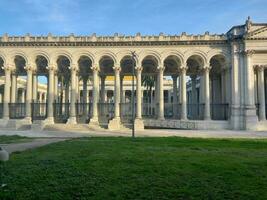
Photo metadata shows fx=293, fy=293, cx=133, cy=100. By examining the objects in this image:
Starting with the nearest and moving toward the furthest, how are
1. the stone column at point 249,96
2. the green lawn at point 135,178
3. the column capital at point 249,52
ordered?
1. the green lawn at point 135,178
2. the stone column at point 249,96
3. the column capital at point 249,52

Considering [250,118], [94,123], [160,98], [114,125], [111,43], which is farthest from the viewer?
[160,98]

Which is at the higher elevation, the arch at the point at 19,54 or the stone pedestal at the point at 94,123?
the arch at the point at 19,54

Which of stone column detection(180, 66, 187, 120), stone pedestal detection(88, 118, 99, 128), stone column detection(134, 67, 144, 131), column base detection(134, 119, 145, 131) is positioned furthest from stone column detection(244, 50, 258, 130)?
stone pedestal detection(88, 118, 99, 128)

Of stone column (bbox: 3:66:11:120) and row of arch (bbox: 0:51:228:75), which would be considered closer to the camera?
row of arch (bbox: 0:51:228:75)

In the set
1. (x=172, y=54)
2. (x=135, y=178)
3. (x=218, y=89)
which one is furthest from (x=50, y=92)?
(x=135, y=178)

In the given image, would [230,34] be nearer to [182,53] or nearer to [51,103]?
[182,53]

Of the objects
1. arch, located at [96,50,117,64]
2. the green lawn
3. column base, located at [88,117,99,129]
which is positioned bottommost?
the green lawn

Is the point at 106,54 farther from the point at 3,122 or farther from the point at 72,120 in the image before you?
the point at 3,122

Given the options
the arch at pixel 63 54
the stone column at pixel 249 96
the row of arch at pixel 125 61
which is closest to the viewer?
the stone column at pixel 249 96

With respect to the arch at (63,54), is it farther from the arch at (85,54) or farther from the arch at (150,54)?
the arch at (150,54)

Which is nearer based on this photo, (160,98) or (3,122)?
(3,122)

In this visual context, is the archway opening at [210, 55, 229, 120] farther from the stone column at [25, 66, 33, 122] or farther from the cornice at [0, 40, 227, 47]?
the stone column at [25, 66, 33, 122]

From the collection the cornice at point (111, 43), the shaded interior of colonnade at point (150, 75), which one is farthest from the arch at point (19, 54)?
the shaded interior of colonnade at point (150, 75)

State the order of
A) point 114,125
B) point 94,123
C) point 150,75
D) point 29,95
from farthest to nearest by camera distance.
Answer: point 150,75
point 29,95
point 94,123
point 114,125
